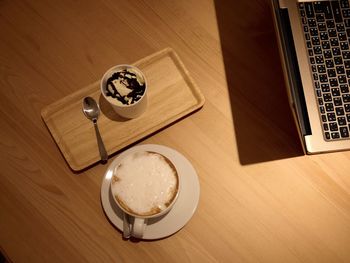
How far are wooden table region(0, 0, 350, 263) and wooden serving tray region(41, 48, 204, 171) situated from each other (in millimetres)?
24

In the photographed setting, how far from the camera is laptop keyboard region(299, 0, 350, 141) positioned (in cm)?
69

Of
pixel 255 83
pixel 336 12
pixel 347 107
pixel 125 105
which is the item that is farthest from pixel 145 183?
pixel 336 12

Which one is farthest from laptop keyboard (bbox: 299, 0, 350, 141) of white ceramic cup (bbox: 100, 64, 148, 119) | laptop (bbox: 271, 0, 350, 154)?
white ceramic cup (bbox: 100, 64, 148, 119)

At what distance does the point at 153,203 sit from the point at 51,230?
257 millimetres

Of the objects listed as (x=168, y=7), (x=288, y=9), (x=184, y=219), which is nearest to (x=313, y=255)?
(x=184, y=219)

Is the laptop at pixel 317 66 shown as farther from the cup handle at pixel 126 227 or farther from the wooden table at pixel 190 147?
the cup handle at pixel 126 227

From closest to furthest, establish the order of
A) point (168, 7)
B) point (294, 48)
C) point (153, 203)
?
1. point (153, 203)
2. point (294, 48)
3. point (168, 7)

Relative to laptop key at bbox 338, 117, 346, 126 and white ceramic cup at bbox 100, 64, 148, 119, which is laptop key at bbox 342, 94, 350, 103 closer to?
laptop key at bbox 338, 117, 346, 126

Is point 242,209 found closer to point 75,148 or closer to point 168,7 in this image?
point 75,148

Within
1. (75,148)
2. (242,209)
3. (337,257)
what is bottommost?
(337,257)

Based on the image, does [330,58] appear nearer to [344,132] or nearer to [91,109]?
[344,132]

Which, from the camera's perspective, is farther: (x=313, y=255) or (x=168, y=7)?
(x=168, y=7)

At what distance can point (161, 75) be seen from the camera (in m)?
0.79

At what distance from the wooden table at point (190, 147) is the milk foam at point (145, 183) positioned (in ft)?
0.32
